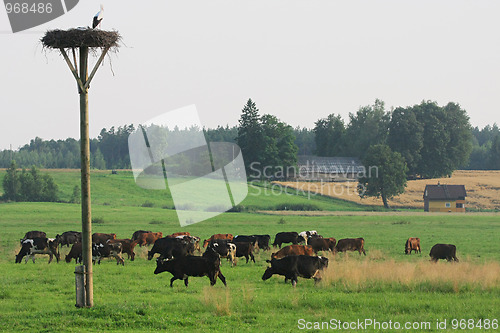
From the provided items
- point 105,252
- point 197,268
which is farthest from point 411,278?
point 105,252

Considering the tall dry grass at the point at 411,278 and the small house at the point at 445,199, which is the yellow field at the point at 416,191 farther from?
the tall dry grass at the point at 411,278

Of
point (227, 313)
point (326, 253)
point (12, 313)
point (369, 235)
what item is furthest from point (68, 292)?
point (369, 235)

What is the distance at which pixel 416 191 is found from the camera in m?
105

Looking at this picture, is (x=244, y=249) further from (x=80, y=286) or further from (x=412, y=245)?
(x=80, y=286)

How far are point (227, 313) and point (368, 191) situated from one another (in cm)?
8179

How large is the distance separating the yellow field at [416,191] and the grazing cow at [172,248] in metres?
71.9

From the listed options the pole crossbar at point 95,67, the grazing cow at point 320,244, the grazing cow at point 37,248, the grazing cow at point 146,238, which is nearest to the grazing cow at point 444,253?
the grazing cow at point 320,244

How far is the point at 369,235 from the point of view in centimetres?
4156

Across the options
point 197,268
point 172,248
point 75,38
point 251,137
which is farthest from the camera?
point 251,137

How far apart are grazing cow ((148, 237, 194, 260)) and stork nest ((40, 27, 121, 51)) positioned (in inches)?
486

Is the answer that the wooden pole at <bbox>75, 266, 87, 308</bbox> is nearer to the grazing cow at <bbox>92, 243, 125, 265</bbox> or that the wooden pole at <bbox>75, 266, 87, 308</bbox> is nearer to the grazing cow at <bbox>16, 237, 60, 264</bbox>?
the grazing cow at <bbox>92, 243, 125, 265</bbox>

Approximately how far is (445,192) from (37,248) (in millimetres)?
76269

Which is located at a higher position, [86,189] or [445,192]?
[86,189]

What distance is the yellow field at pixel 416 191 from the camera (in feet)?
321
